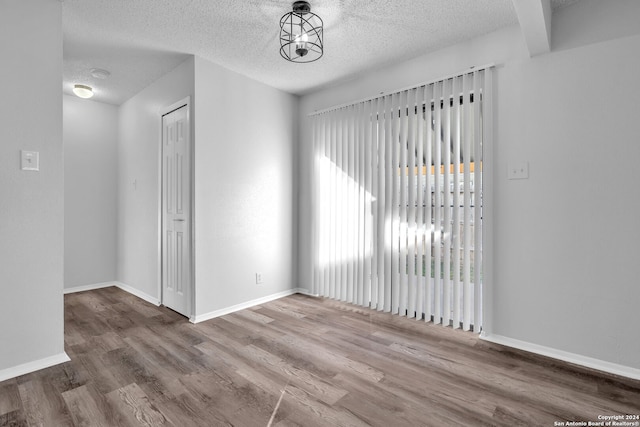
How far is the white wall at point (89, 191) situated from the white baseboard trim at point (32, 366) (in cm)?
239

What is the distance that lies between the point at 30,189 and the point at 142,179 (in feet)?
6.10

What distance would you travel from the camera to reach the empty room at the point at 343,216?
6.50 feet

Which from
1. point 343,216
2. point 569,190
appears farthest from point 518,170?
point 343,216

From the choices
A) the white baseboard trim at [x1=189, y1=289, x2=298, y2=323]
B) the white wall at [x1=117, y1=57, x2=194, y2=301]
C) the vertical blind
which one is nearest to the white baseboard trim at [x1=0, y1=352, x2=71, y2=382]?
the white baseboard trim at [x1=189, y1=289, x2=298, y2=323]

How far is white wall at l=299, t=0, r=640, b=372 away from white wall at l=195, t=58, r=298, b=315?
225 centimetres

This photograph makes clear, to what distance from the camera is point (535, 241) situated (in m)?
2.44

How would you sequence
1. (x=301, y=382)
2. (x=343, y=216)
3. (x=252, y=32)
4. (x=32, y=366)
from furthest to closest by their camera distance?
(x=343, y=216) < (x=252, y=32) < (x=32, y=366) < (x=301, y=382)

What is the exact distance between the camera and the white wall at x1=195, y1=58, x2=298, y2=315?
317 centimetres

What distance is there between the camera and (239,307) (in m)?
3.48

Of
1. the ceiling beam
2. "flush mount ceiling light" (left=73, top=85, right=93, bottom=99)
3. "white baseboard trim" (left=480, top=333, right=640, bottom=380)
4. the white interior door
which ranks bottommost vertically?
"white baseboard trim" (left=480, top=333, right=640, bottom=380)

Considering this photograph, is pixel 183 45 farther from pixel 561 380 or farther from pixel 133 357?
pixel 561 380

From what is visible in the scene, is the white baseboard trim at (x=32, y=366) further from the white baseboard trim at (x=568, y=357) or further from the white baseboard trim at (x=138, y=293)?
the white baseboard trim at (x=568, y=357)

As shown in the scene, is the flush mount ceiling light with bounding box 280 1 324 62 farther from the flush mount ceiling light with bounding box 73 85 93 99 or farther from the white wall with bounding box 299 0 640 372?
the flush mount ceiling light with bounding box 73 85 93 99

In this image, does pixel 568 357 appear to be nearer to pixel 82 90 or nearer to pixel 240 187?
pixel 240 187
